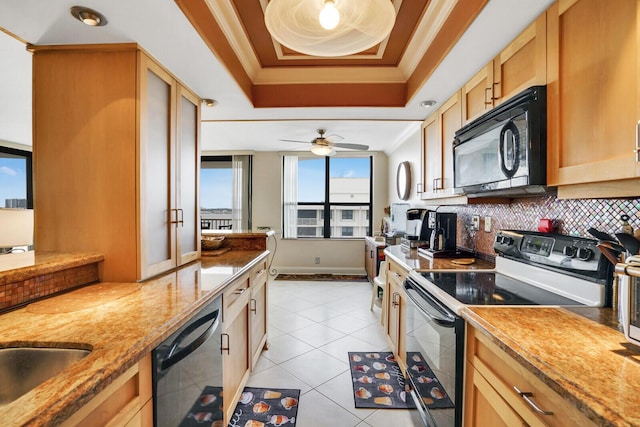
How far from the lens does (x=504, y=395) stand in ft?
3.22

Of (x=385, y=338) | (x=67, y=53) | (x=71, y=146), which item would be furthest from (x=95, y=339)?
(x=385, y=338)

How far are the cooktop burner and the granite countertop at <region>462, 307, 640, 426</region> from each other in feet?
0.35

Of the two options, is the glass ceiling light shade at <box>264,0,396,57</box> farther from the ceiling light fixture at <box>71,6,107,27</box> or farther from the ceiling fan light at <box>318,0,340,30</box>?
the ceiling light fixture at <box>71,6,107,27</box>

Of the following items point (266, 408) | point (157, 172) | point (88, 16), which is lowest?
point (266, 408)

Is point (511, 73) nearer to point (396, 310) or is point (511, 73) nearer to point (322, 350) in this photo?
point (396, 310)

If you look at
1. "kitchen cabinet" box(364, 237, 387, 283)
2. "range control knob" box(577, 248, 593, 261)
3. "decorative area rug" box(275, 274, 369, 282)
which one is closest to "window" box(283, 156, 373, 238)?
"decorative area rug" box(275, 274, 369, 282)

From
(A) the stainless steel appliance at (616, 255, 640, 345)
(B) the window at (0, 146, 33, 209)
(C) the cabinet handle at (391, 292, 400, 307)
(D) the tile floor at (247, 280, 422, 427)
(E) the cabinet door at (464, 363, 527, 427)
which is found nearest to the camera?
(A) the stainless steel appliance at (616, 255, 640, 345)

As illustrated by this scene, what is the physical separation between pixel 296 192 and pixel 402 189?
2.12 meters

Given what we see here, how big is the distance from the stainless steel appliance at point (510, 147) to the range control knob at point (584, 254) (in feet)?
0.99

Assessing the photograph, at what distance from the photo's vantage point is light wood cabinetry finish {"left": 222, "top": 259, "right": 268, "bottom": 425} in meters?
1.66

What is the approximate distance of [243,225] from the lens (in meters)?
5.72

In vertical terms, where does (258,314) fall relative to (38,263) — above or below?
below

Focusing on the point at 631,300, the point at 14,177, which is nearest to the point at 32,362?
the point at 631,300

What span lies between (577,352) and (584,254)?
0.64 m
